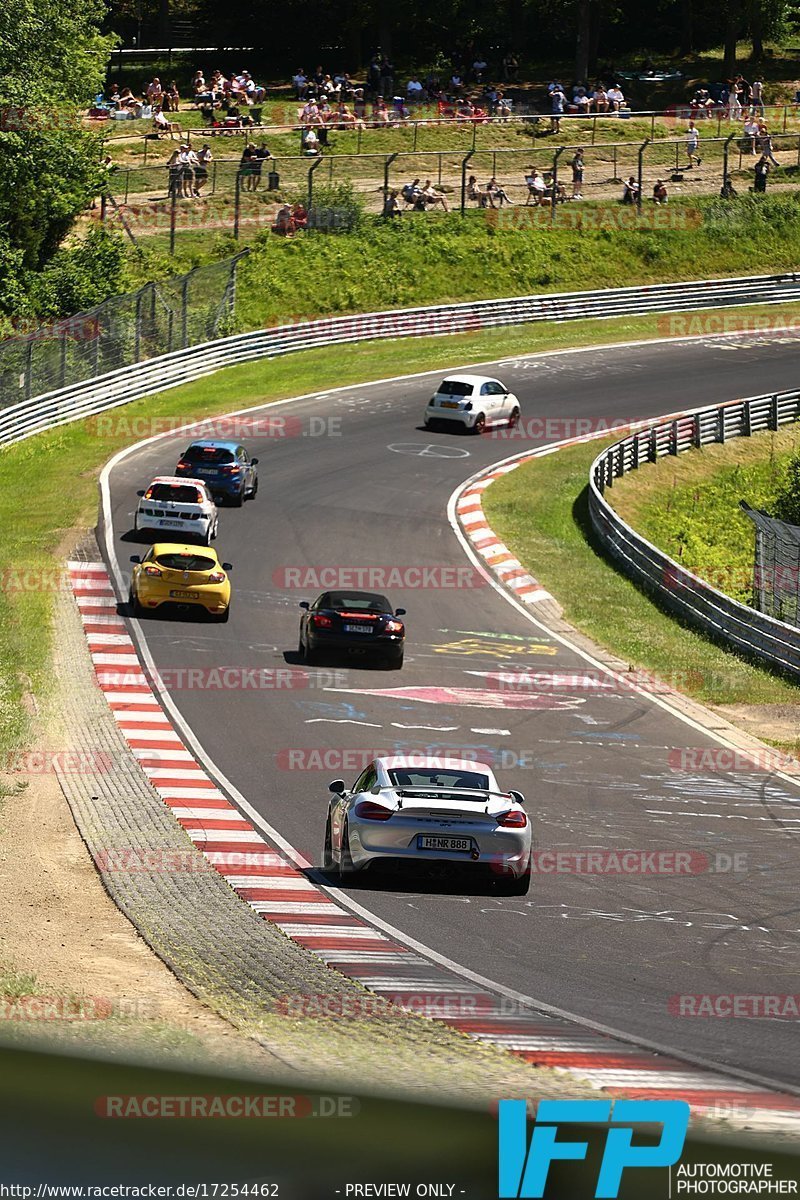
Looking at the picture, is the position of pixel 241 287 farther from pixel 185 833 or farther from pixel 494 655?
pixel 185 833

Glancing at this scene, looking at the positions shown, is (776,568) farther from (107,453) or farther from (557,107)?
(557,107)

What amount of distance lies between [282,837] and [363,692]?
25.4ft

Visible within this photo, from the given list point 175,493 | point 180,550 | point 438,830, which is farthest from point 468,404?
point 438,830

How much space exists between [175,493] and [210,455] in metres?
4.40

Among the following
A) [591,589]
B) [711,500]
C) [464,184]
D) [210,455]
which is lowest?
[711,500]

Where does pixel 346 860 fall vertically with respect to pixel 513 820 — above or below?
below

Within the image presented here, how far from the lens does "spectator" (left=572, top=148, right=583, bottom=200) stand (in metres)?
66.5


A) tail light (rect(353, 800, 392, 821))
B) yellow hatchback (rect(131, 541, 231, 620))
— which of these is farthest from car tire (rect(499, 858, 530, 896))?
yellow hatchback (rect(131, 541, 231, 620))

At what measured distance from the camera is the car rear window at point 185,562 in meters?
30.0

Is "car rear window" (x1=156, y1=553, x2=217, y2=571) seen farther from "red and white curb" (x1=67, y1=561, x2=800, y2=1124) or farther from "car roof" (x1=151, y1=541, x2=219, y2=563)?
"red and white curb" (x1=67, y1=561, x2=800, y2=1124)

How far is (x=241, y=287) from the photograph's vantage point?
58.8 m

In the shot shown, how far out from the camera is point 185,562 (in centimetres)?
3006

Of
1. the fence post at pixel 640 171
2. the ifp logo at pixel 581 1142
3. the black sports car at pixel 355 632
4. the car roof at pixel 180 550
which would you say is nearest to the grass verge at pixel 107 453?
the car roof at pixel 180 550

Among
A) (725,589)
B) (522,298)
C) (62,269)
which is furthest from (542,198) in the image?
(725,589)
